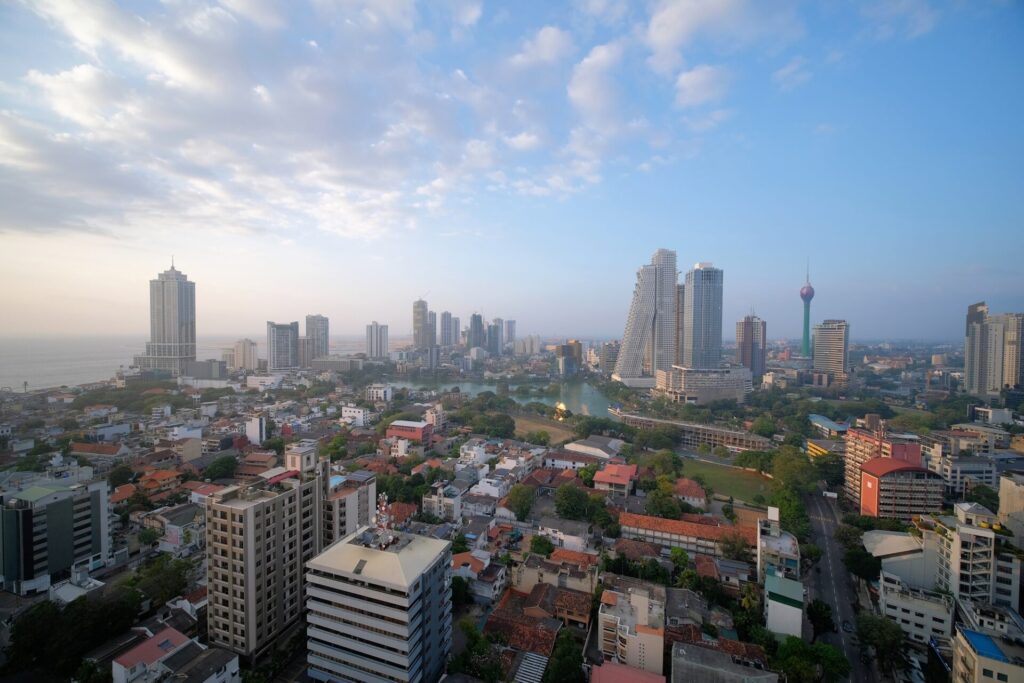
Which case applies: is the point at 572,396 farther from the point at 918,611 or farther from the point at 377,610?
→ the point at 377,610

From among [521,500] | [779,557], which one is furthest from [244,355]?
[779,557]

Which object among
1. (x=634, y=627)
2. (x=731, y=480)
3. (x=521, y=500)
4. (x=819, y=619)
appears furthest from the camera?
(x=731, y=480)

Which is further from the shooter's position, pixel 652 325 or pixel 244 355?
pixel 244 355

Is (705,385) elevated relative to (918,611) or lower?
elevated

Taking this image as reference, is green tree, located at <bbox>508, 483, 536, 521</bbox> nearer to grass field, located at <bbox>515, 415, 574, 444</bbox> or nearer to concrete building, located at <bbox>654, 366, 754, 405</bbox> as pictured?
grass field, located at <bbox>515, 415, 574, 444</bbox>

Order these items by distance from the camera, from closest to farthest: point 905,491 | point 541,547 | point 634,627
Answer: point 634,627
point 541,547
point 905,491

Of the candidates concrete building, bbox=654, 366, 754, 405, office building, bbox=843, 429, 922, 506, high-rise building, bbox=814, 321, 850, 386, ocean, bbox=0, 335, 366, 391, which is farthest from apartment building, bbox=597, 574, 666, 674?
high-rise building, bbox=814, 321, 850, 386

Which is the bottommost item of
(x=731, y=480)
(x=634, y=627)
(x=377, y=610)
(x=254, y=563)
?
(x=731, y=480)
